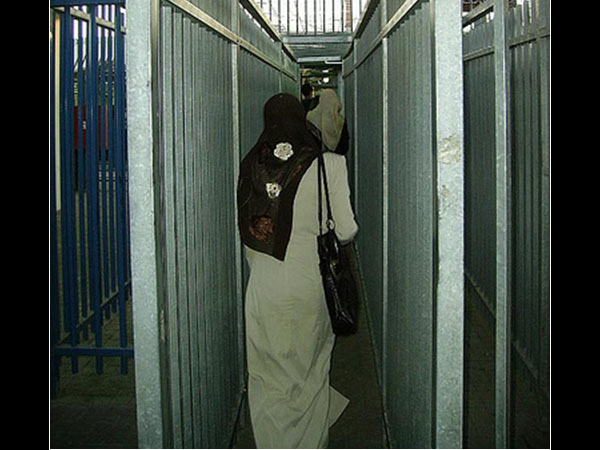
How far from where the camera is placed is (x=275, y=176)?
361 centimetres

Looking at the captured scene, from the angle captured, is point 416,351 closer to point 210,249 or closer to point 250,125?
point 210,249

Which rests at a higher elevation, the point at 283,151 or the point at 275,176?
the point at 283,151

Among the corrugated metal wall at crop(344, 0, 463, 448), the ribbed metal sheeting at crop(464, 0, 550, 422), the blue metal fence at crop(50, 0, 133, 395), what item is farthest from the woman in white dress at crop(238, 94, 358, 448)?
the blue metal fence at crop(50, 0, 133, 395)

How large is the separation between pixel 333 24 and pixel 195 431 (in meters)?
8.47

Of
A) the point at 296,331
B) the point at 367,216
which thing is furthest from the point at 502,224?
the point at 367,216

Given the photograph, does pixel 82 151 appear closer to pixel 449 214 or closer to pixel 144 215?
pixel 144 215

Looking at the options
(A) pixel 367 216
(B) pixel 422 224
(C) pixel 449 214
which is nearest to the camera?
(C) pixel 449 214

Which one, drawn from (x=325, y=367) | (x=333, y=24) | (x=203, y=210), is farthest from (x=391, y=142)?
(x=333, y=24)

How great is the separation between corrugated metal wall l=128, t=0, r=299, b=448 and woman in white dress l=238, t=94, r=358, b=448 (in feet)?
0.59

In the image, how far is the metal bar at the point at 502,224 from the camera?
7.76 feet

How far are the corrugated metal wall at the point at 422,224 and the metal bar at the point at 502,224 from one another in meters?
0.25

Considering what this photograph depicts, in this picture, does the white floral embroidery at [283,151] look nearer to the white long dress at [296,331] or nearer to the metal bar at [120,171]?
the white long dress at [296,331]

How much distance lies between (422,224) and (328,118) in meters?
5.45

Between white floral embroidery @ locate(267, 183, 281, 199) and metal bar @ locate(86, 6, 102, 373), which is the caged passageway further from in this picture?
white floral embroidery @ locate(267, 183, 281, 199)
